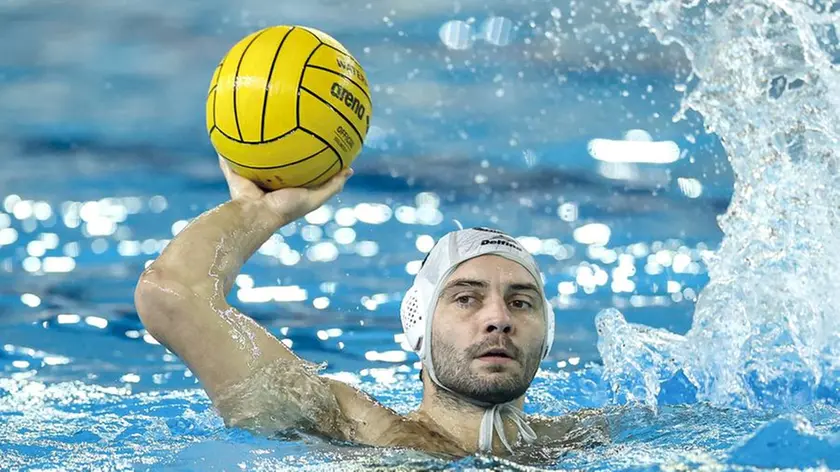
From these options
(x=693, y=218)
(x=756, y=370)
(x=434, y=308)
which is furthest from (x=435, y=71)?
(x=434, y=308)

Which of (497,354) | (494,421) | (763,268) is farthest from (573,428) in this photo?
(763,268)

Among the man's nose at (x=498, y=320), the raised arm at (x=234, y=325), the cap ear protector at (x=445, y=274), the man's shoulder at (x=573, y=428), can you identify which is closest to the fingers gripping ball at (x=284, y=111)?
the raised arm at (x=234, y=325)

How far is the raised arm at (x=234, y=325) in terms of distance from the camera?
8.84 ft

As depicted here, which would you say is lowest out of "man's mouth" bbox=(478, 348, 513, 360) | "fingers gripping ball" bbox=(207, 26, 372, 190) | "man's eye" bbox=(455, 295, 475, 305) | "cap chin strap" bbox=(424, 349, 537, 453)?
"cap chin strap" bbox=(424, 349, 537, 453)

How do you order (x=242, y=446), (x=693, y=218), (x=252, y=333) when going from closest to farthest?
(x=252, y=333), (x=242, y=446), (x=693, y=218)

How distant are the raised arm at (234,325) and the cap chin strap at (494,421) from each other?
184mm

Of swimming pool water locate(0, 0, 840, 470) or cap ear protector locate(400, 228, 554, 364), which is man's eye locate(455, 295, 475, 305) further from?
swimming pool water locate(0, 0, 840, 470)

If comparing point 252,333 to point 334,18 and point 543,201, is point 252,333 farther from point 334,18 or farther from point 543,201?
point 334,18

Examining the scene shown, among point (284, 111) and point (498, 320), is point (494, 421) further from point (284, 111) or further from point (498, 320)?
point (284, 111)

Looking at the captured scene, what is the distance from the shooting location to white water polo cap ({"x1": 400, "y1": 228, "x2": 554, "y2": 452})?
3053mm

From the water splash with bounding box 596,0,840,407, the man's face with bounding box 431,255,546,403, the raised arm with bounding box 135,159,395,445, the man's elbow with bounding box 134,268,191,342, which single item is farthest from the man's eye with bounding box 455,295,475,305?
the water splash with bounding box 596,0,840,407

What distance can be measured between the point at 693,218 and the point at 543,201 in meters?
0.86

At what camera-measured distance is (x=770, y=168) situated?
4836mm

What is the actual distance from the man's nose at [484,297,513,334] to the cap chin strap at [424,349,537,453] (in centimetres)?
20
